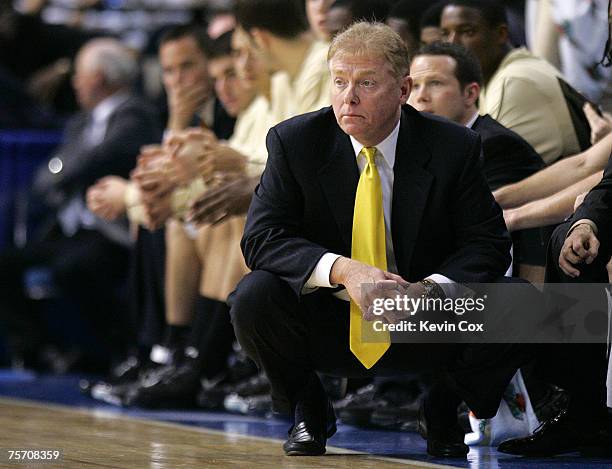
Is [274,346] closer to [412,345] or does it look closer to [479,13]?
[412,345]

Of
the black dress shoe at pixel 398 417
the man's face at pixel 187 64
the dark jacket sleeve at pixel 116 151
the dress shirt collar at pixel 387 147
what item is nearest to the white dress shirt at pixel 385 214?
the dress shirt collar at pixel 387 147

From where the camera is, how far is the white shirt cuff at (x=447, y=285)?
144 inches

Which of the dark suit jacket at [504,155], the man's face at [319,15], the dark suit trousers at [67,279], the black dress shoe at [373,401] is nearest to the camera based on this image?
the dark suit jacket at [504,155]

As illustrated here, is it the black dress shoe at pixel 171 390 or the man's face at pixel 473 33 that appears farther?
the black dress shoe at pixel 171 390

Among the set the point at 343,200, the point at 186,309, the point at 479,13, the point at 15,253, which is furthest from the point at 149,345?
the point at 343,200

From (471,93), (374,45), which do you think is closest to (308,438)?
(374,45)

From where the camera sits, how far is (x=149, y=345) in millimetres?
6312

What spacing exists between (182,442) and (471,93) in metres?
1.40

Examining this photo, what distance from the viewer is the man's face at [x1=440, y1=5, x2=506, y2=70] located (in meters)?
4.84

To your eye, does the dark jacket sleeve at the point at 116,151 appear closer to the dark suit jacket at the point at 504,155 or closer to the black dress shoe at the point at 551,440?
the dark suit jacket at the point at 504,155

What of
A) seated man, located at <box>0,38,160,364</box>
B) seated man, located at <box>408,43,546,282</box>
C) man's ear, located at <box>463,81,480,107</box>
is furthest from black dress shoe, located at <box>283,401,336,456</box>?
seated man, located at <box>0,38,160,364</box>

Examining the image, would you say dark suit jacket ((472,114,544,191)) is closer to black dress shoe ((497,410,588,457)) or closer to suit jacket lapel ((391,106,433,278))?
suit jacket lapel ((391,106,433,278))

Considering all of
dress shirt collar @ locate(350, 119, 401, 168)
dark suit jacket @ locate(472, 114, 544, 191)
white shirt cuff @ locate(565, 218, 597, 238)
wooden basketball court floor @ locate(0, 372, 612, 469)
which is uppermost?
dark suit jacket @ locate(472, 114, 544, 191)

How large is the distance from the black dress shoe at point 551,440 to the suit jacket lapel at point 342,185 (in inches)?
28.2
